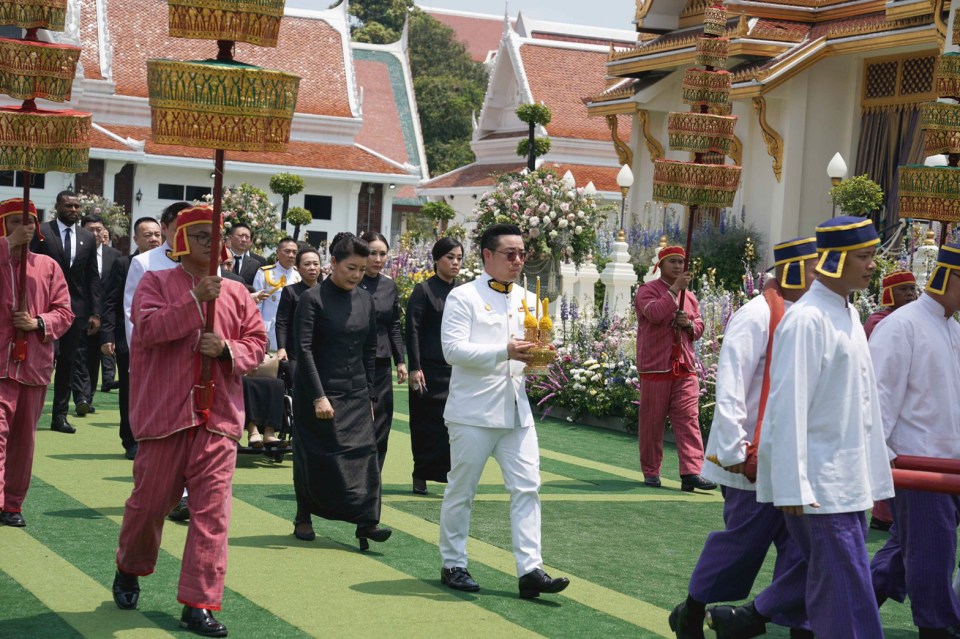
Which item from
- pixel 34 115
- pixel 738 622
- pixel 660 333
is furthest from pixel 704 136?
pixel 738 622

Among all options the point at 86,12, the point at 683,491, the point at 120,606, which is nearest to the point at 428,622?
the point at 120,606

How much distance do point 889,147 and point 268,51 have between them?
22.9 meters

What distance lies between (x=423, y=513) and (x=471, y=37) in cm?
8308

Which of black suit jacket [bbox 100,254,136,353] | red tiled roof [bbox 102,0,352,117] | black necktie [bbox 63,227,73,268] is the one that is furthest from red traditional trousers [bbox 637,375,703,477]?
red tiled roof [bbox 102,0,352,117]

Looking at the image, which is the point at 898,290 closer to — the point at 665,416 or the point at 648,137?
the point at 665,416

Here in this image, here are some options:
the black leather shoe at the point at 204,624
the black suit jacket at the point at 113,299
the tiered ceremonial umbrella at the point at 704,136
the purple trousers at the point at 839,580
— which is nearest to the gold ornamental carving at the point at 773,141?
the tiered ceremonial umbrella at the point at 704,136

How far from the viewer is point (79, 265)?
12836 mm

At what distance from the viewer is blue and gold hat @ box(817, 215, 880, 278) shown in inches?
222

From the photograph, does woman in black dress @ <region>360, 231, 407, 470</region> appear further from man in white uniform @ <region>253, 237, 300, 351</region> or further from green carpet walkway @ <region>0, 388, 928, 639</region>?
man in white uniform @ <region>253, 237, 300, 351</region>

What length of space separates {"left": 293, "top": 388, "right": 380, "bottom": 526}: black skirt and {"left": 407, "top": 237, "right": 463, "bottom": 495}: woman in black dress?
189 cm

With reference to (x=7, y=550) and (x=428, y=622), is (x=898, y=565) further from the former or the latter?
(x=7, y=550)

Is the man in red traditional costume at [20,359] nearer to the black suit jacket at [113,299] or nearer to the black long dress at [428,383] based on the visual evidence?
the black long dress at [428,383]

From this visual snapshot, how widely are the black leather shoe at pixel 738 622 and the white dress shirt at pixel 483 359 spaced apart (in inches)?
63.9

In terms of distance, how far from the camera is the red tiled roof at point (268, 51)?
3884cm
